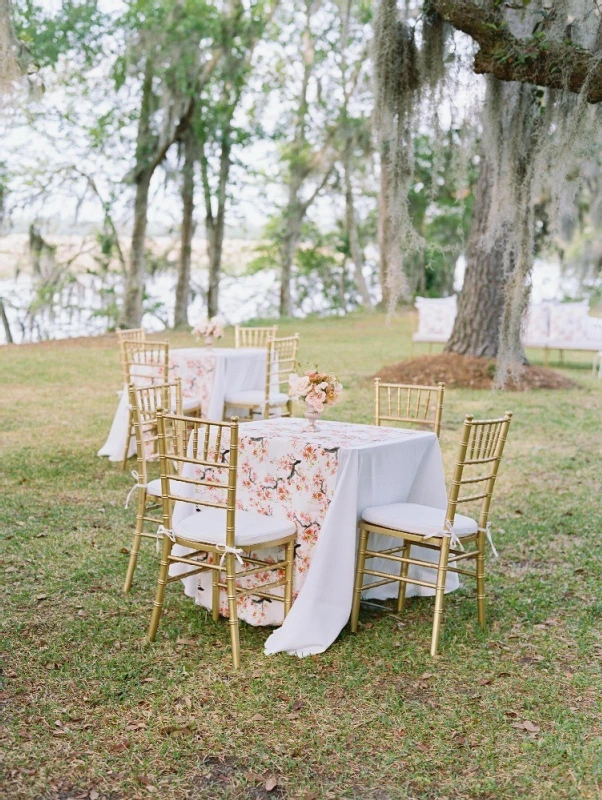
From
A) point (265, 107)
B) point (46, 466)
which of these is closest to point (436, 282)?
point (265, 107)

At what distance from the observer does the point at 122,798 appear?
9.18ft

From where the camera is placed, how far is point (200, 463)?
375 cm

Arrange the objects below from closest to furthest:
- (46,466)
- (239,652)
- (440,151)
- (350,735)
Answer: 1. (350,735)
2. (239,652)
3. (440,151)
4. (46,466)

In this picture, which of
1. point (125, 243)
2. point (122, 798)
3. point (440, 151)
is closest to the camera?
point (122, 798)

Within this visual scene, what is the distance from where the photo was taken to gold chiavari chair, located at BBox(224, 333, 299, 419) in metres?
7.76

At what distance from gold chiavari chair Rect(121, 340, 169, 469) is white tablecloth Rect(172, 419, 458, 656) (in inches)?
118

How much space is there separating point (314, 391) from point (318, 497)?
1.91 ft

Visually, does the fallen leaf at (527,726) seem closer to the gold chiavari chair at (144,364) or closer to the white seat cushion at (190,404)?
the gold chiavari chair at (144,364)

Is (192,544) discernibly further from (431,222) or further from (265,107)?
(431,222)

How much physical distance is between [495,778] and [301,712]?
2.46 ft

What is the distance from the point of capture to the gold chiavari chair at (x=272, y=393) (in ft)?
25.5

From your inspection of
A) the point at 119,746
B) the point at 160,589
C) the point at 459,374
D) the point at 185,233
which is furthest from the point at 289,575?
the point at 185,233

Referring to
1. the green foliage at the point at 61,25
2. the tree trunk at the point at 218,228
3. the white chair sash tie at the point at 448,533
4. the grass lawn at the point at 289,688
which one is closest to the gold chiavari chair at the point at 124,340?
the grass lawn at the point at 289,688

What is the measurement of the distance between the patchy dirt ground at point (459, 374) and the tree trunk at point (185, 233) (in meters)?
8.04
